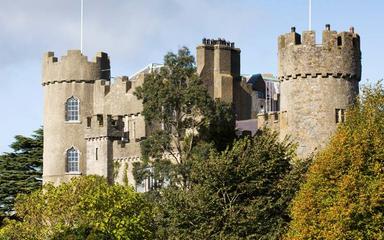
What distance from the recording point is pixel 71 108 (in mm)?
61469

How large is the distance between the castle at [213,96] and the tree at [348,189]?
661 centimetres

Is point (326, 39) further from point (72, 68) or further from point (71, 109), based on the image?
point (71, 109)

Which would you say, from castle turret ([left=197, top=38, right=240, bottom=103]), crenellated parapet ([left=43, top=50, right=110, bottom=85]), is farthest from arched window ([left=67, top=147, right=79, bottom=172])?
castle turret ([left=197, top=38, right=240, bottom=103])

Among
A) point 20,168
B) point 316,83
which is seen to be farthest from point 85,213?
point 20,168

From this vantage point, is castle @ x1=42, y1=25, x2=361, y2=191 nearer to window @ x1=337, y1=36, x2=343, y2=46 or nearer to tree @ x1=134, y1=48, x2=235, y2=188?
window @ x1=337, y1=36, x2=343, y2=46

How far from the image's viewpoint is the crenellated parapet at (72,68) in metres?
61.5

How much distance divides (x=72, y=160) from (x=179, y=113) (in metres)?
12.0

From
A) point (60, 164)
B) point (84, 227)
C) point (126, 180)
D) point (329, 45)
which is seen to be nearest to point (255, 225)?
point (84, 227)

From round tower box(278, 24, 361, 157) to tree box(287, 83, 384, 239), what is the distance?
240 inches

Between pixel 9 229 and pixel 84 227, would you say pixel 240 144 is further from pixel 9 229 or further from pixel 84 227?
pixel 9 229

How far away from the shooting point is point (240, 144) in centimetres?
4431

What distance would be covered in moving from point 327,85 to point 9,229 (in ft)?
45.7

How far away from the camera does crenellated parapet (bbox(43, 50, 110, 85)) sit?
61500 millimetres

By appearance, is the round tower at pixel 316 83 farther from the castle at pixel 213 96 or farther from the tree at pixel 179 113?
the tree at pixel 179 113
